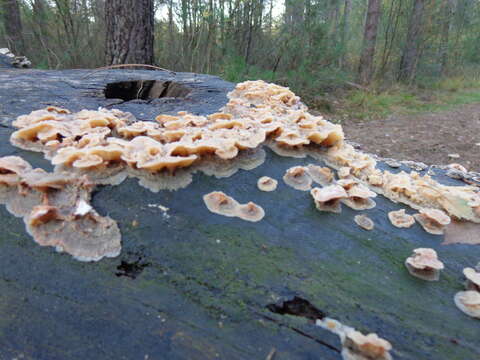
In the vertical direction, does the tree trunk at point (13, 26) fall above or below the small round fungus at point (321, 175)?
above

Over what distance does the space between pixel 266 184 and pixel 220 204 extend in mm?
273

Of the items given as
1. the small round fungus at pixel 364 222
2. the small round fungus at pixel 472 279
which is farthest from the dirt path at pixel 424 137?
the small round fungus at pixel 472 279

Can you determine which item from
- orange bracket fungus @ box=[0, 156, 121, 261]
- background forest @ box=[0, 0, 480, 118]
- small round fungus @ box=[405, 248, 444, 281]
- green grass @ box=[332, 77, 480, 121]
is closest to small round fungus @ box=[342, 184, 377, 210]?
small round fungus @ box=[405, 248, 444, 281]

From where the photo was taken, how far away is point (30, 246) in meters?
1.28

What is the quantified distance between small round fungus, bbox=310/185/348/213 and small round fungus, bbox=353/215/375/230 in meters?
0.09

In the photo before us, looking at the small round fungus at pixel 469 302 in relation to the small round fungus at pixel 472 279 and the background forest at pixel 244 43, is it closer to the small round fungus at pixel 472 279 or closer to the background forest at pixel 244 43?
the small round fungus at pixel 472 279

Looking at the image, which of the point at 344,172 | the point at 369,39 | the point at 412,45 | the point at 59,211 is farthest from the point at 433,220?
the point at 412,45

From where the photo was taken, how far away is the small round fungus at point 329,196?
4.90ft

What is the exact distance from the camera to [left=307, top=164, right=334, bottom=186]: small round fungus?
5.51ft

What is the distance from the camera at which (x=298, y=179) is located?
1653mm

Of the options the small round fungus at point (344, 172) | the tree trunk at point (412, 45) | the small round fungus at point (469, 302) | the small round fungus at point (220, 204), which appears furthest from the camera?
the tree trunk at point (412, 45)

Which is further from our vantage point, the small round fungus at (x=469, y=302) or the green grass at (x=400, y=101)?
the green grass at (x=400, y=101)

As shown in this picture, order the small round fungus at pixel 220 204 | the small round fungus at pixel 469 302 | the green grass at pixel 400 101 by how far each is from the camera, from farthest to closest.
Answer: the green grass at pixel 400 101
the small round fungus at pixel 220 204
the small round fungus at pixel 469 302

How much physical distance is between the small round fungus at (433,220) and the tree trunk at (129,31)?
4401 millimetres
